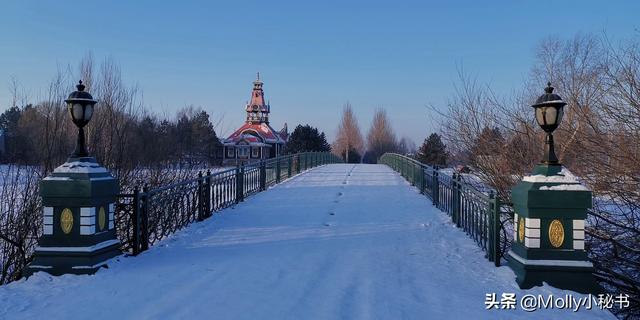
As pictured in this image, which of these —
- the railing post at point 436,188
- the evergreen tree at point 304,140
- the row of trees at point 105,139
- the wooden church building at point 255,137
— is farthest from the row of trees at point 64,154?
the evergreen tree at point 304,140

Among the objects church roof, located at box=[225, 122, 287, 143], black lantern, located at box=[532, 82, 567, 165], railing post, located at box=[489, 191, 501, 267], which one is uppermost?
church roof, located at box=[225, 122, 287, 143]

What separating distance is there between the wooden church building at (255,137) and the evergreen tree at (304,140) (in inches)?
129

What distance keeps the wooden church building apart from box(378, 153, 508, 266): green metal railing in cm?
4311

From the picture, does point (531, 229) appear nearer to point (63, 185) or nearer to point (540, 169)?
point (540, 169)

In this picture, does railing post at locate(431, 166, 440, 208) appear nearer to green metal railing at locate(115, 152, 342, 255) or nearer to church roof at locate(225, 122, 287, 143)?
green metal railing at locate(115, 152, 342, 255)

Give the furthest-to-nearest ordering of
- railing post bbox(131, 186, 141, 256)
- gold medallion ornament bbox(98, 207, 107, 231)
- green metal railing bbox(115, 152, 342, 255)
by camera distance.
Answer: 1. green metal railing bbox(115, 152, 342, 255)
2. railing post bbox(131, 186, 141, 256)
3. gold medallion ornament bbox(98, 207, 107, 231)

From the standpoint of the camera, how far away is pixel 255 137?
213 feet

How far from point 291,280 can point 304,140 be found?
59392 millimetres

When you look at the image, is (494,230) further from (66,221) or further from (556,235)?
(66,221)

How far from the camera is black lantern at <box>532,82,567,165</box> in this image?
18.4 ft

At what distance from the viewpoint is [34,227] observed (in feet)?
27.6

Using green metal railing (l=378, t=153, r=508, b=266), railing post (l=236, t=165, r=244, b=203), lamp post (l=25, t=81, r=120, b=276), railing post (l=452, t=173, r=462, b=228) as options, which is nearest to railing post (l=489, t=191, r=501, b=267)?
green metal railing (l=378, t=153, r=508, b=266)

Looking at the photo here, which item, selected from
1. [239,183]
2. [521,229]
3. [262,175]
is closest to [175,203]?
[239,183]

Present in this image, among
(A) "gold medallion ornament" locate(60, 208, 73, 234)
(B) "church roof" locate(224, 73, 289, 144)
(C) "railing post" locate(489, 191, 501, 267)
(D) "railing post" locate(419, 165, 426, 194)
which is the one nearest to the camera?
(A) "gold medallion ornament" locate(60, 208, 73, 234)
